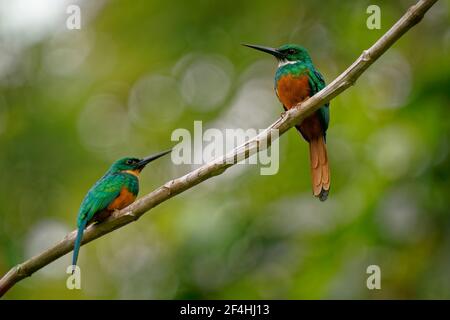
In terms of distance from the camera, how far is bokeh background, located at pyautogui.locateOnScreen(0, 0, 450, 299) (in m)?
4.09

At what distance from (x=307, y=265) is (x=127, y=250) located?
10.1ft

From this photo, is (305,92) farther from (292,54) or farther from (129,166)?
(129,166)

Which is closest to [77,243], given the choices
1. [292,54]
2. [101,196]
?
[101,196]

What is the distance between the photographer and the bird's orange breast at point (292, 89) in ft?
11.5

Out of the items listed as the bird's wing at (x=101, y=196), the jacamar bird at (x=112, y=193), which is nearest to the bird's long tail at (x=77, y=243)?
the jacamar bird at (x=112, y=193)

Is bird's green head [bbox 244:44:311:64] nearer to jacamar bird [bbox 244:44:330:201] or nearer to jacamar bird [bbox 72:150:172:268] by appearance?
jacamar bird [bbox 244:44:330:201]

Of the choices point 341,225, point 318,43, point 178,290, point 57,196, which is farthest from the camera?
point 57,196

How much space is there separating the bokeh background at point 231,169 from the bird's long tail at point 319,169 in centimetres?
72

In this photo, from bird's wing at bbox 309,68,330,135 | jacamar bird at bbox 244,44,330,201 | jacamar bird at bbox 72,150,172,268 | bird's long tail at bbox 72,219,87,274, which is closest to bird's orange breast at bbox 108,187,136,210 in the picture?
jacamar bird at bbox 72,150,172,268

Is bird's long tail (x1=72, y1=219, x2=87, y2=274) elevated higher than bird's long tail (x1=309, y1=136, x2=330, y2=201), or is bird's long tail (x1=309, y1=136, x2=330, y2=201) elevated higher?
bird's long tail (x1=309, y1=136, x2=330, y2=201)

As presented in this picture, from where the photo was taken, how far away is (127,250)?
683cm

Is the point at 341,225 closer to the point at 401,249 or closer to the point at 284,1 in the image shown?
the point at 401,249

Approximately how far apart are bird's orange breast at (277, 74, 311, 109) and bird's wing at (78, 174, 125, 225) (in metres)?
1.01

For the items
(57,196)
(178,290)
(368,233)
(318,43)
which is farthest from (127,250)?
(368,233)
